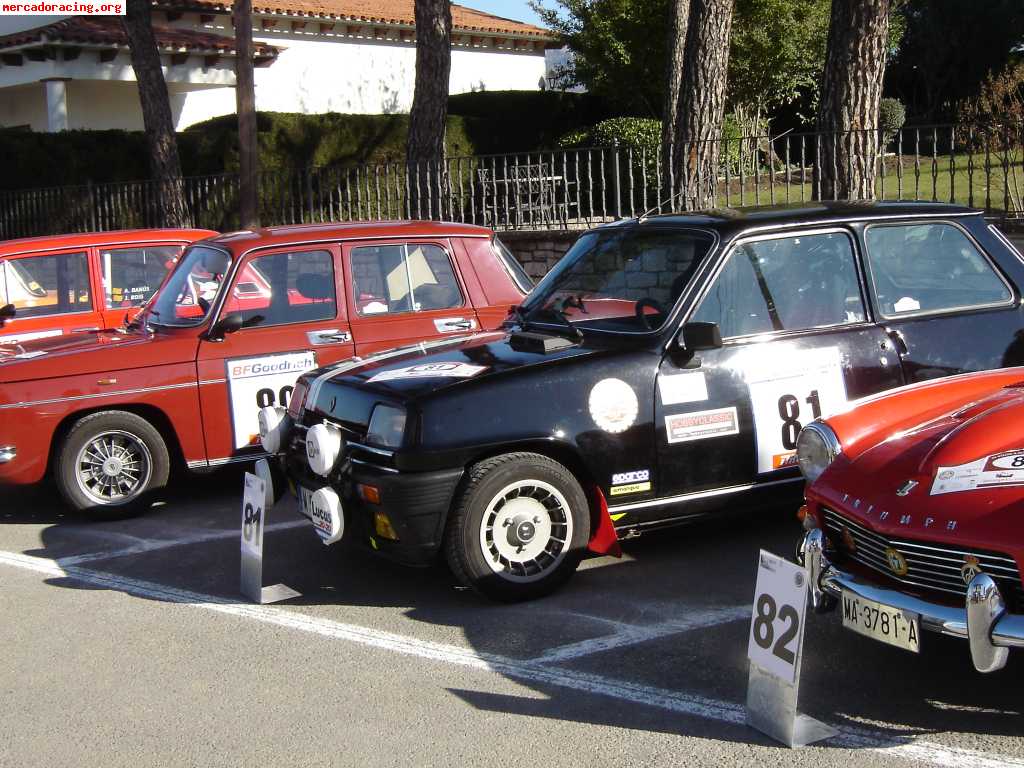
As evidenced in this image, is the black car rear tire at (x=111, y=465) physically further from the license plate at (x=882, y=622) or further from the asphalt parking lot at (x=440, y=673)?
the license plate at (x=882, y=622)

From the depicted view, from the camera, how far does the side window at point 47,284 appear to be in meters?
9.48

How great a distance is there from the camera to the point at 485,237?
28.4 ft

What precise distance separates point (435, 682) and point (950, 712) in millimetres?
1940

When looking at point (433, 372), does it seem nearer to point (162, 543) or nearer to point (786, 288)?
point (786, 288)

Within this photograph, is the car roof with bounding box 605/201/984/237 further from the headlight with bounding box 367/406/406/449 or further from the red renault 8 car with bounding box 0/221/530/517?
the headlight with bounding box 367/406/406/449

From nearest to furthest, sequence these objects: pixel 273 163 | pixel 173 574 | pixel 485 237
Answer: pixel 173 574
pixel 485 237
pixel 273 163

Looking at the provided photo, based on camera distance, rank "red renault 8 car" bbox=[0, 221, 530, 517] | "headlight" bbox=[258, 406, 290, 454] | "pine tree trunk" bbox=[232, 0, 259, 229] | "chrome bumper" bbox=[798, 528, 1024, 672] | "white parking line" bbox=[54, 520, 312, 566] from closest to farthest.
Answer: "chrome bumper" bbox=[798, 528, 1024, 672] → "headlight" bbox=[258, 406, 290, 454] → "white parking line" bbox=[54, 520, 312, 566] → "red renault 8 car" bbox=[0, 221, 530, 517] → "pine tree trunk" bbox=[232, 0, 259, 229]

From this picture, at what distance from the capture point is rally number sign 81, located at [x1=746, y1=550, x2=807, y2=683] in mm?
3942

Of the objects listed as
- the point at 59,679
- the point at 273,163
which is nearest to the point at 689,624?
the point at 59,679

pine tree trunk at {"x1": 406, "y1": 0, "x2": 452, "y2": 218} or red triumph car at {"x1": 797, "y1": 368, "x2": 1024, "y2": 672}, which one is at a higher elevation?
pine tree trunk at {"x1": 406, "y1": 0, "x2": 452, "y2": 218}

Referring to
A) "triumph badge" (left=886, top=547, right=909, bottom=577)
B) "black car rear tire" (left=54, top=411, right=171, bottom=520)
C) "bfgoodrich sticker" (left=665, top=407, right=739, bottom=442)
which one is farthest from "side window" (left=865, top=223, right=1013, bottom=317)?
"black car rear tire" (left=54, top=411, right=171, bottom=520)

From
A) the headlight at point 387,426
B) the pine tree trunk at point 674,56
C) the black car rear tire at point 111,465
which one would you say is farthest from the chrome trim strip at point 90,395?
the pine tree trunk at point 674,56

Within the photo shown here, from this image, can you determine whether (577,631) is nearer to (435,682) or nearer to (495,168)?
(435,682)

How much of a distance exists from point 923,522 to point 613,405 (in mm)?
1905
